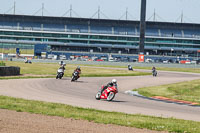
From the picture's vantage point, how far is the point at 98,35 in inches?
5758

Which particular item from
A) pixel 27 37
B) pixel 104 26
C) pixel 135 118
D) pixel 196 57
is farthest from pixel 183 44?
pixel 135 118

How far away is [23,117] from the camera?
1253cm

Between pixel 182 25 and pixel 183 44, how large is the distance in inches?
377

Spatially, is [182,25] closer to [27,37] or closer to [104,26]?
[104,26]

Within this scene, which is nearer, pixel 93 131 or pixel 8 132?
pixel 8 132

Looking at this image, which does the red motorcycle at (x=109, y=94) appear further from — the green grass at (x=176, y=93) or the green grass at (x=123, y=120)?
the green grass at (x=176, y=93)

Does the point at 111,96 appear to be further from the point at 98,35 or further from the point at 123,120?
the point at 98,35

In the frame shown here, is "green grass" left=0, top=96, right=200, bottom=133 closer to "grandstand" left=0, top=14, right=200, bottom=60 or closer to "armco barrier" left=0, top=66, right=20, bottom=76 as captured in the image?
"armco barrier" left=0, top=66, right=20, bottom=76

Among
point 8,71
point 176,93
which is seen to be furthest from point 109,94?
point 8,71

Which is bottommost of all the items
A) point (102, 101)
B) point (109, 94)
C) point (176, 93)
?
point (176, 93)

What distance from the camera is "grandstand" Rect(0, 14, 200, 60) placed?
14500cm

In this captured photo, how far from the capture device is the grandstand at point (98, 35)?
476 ft

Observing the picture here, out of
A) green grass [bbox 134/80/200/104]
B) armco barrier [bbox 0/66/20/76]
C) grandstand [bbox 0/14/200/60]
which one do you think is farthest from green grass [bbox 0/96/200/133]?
grandstand [bbox 0/14/200/60]

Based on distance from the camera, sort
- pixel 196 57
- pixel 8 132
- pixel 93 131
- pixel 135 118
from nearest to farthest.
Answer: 1. pixel 8 132
2. pixel 93 131
3. pixel 135 118
4. pixel 196 57
